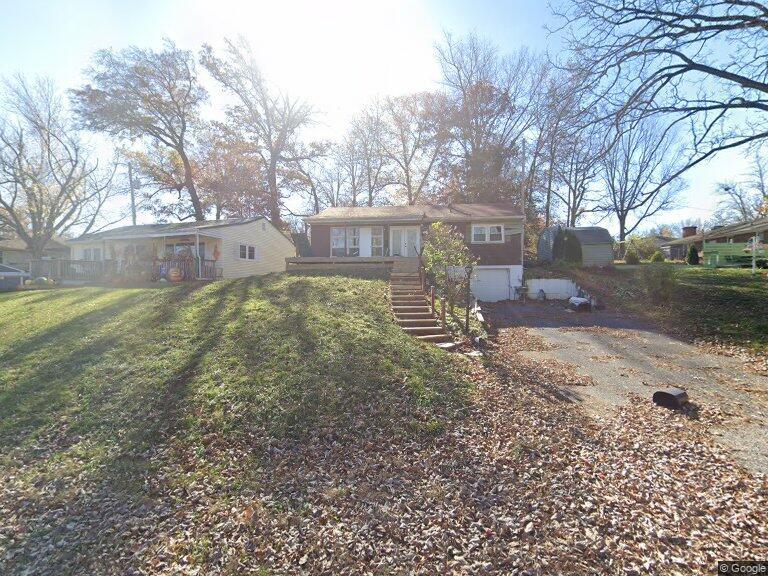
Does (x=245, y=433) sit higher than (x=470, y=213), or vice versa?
(x=470, y=213)

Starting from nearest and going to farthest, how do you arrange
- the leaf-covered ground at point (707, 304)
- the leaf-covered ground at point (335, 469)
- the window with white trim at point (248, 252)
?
the leaf-covered ground at point (335, 469), the leaf-covered ground at point (707, 304), the window with white trim at point (248, 252)

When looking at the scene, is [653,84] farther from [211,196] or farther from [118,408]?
[211,196]

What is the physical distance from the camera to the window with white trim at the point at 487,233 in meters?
19.9

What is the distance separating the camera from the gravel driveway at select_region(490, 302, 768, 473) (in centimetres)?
562

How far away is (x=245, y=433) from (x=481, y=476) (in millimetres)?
3138

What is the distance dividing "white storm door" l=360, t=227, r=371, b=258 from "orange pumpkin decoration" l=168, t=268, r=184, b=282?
8893 millimetres

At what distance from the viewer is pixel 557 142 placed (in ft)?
29.3

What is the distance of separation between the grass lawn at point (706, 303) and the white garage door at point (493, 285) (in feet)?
11.7

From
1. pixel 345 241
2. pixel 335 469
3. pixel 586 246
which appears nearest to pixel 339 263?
pixel 345 241

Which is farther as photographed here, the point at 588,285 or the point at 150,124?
the point at 150,124

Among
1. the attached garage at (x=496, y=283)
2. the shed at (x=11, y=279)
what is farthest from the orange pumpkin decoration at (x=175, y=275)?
the attached garage at (x=496, y=283)

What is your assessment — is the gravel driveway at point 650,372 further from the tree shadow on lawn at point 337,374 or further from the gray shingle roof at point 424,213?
the gray shingle roof at point 424,213

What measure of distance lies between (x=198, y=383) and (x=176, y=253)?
665 inches

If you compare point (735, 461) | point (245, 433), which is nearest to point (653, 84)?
point (735, 461)
